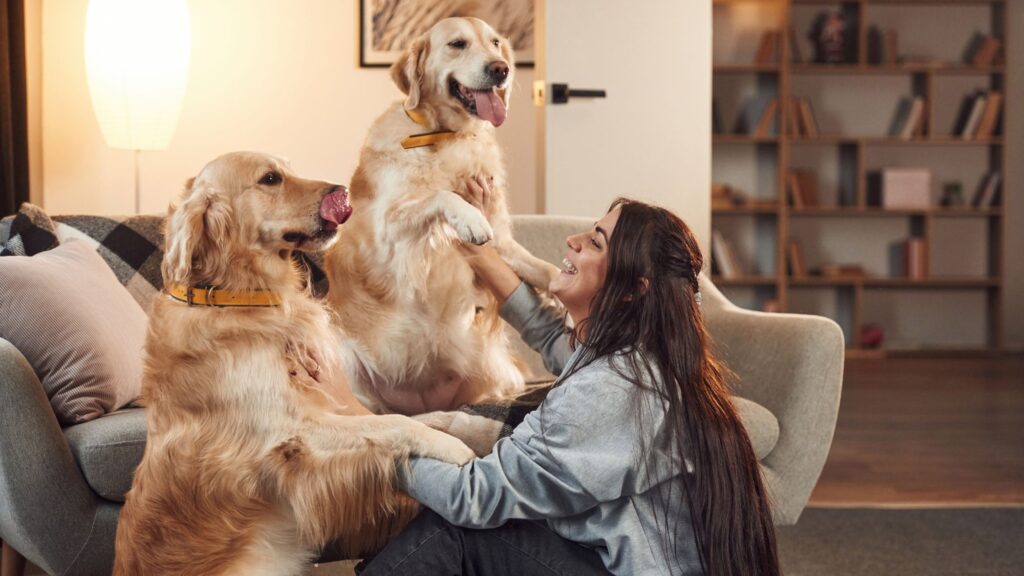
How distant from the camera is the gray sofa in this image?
2002 mm

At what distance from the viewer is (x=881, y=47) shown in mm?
6883

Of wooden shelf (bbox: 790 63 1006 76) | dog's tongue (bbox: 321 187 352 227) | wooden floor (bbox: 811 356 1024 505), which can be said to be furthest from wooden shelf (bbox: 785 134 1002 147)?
dog's tongue (bbox: 321 187 352 227)

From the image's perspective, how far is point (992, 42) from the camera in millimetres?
6875

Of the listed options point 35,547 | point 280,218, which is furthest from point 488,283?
point 35,547

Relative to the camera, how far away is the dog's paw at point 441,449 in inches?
63.8

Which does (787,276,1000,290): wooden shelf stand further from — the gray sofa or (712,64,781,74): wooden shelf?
the gray sofa

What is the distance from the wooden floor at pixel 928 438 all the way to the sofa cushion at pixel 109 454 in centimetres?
220

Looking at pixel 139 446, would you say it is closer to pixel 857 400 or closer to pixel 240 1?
pixel 240 1

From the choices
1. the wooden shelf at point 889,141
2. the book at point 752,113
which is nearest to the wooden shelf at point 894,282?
the wooden shelf at point 889,141

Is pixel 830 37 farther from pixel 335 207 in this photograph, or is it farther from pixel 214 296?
pixel 214 296

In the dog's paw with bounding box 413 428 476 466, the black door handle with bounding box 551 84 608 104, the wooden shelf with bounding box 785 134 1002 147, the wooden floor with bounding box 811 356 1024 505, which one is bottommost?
the wooden floor with bounding box 811 356 1024 505

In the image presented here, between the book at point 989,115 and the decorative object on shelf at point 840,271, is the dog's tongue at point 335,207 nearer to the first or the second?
the decorative object on shelf at point 840,271

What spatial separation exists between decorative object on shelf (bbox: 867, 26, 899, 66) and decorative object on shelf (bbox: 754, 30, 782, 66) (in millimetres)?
671

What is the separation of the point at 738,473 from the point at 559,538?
0.97ft
